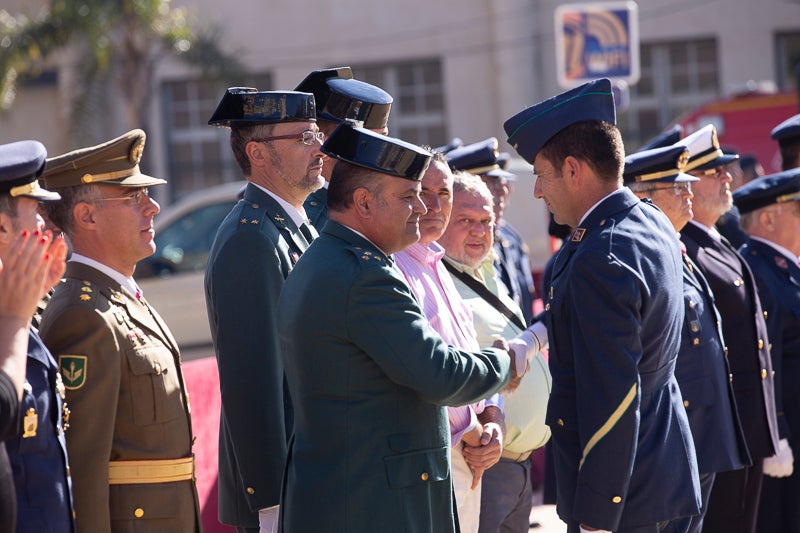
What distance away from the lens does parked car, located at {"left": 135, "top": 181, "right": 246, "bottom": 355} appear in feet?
35.2

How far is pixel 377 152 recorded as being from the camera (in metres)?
3.20

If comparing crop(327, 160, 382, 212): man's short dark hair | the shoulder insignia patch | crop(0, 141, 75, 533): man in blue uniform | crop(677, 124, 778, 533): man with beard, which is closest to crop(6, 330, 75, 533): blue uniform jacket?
crop(0, 141, 75, 533): man in blue uniform

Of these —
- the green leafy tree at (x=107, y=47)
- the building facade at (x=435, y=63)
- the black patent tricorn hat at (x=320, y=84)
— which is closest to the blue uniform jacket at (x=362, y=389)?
the black patent tricorn hat at (x=320, y=84)

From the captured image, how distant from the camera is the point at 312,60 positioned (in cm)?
2177

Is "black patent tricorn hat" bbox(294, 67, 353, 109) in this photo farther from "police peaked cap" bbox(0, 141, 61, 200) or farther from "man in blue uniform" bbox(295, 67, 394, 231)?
"police peaked cap" bbox(0, 141, 61, 200)

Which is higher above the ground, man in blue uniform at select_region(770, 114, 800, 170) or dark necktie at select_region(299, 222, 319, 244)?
man in blue uniform at select_region(770, 114, 800, 170)

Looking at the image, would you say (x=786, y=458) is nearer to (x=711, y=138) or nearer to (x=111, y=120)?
(x=711, y=138)

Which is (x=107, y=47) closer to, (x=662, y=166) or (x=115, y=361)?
(x=662, y=166)

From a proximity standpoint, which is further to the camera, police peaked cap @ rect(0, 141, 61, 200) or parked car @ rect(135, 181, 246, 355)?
parked car @ rect(135, 181, 246, 355)

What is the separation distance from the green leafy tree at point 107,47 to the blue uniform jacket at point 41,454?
15.1m

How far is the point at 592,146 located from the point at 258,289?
1162 mm

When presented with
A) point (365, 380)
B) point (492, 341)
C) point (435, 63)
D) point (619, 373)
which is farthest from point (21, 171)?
point (435, 63)

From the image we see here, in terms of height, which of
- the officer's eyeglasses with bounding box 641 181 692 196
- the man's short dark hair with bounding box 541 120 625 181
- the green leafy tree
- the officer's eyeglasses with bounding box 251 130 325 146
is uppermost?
the green leafy tree

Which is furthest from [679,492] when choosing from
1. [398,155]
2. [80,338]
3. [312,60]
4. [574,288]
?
[312,60]
